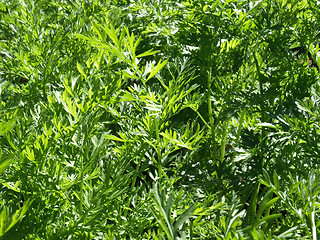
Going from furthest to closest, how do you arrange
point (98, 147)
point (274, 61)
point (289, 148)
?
point (274, 61) → point (289, 148) → point (98, 147)

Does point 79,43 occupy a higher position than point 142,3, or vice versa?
point 142,3

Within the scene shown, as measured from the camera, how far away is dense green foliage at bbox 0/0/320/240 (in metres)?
1.10

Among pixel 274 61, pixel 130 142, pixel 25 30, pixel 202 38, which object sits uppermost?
pixel 25 30

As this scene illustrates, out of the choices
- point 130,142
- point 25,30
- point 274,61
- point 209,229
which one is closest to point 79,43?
point 25,30

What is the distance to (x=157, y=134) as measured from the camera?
1.20 metres

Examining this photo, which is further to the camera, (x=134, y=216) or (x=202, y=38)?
(x=202, y=38)

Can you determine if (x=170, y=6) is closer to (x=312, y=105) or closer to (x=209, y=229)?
(x=312, y=105)

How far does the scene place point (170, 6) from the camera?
2.30 metres

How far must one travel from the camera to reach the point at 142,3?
2.13 metres

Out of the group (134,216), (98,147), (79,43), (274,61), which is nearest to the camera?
(98,147)

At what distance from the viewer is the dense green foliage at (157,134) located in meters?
1.10

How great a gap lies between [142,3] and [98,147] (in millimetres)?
1216

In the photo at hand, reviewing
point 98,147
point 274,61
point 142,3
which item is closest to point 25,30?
point 142,3

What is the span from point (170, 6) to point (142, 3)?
0.24 m
